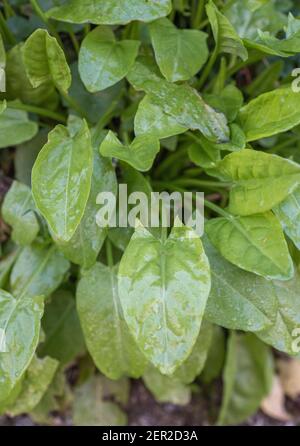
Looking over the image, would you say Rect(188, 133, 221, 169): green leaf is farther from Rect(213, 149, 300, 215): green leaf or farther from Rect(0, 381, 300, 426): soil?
Rect(0, 381, 300, 426): soil

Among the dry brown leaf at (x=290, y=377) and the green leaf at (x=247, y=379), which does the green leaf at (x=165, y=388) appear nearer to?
the green leaf at (x=247, y=379)

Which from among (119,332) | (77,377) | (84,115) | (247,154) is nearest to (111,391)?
(77,377)

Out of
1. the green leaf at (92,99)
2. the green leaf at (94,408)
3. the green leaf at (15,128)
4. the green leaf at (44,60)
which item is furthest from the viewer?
the green leaf at (94,408)

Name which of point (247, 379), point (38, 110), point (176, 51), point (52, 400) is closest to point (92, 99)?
point (38, 110)

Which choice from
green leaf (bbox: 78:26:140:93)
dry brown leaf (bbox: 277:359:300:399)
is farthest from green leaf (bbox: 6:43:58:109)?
dry brown leaf (bbox: 277:359:300:399)

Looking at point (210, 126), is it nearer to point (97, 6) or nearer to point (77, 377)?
point (97, 6)

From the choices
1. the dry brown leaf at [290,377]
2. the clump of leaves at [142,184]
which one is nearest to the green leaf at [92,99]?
the clump of leaves at [142,184]

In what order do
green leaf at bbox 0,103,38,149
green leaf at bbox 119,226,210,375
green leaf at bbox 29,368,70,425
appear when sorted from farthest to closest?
1. green leaf at bbox 29,368,70,425
2. green leaf at bbox 0,103,38,149
3. green leaf at bbox 119,226,210,375
